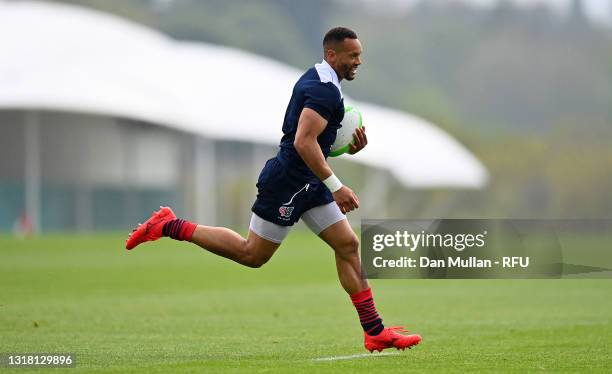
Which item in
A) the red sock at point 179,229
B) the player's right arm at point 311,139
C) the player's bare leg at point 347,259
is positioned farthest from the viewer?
the red sock at point 179,229

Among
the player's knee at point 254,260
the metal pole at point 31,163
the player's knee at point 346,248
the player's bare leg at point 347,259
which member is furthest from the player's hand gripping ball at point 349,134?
the metal pole at point 31,163

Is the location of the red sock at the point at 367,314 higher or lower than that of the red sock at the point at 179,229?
lower

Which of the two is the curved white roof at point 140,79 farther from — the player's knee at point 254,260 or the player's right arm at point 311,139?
the player's right arm at point 311,139

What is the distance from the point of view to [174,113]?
53.6m

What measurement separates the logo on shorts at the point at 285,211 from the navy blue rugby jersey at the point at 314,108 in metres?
0.26

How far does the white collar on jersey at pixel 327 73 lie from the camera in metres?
10.3

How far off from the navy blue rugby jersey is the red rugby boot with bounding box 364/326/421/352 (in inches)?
51.9

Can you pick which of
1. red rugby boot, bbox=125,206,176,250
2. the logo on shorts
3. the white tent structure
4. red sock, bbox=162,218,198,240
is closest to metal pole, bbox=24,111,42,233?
the white tent structure

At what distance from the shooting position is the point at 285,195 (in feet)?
34.6

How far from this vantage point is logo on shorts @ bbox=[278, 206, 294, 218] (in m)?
10.6

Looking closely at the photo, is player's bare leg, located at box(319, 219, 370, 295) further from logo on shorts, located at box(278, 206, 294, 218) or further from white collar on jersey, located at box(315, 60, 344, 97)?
white collar on jersey, located at box(315, 60, 344, 97)

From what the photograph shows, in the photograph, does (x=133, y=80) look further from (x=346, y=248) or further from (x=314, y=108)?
(x=314, y=108)

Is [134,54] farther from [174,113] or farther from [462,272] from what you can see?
[462,272]

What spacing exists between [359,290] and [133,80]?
44356 millimetres
